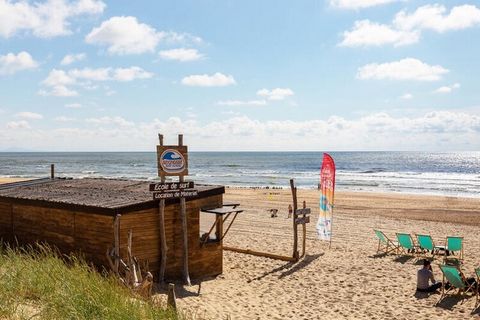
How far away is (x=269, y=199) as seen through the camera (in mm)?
32562

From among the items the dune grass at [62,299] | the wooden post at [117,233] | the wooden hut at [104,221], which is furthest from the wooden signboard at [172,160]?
the dune grass at [62,299]

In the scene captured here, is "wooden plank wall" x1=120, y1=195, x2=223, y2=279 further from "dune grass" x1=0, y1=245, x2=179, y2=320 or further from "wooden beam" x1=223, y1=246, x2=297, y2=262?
"dune grass" x1=0, y1=245, x2=179, y2=320

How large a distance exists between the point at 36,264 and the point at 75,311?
2.42 metres

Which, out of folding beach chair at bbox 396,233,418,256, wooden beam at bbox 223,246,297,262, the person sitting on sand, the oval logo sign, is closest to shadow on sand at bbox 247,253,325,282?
wooden beam at bbox 223,246,297,262

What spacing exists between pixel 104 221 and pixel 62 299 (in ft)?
13.0

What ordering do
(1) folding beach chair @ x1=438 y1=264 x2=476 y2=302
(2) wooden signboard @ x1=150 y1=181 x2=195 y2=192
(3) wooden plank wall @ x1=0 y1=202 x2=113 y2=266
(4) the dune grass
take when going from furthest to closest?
(2) wooden signboard @ x1=150 y1=181 x2=195 y2=192, (3) wooden plank wall @ x1=0 y1=202 x2=113 y2=266, (1) folding beach chair @ x1=438 y1=264 x2=476 y2=302, (4) the dune grass

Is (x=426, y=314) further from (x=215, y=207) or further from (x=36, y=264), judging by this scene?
(x=36, y=264)

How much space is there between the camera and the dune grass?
5359 mm

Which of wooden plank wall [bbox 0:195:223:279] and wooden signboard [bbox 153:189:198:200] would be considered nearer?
wooden plank wall [bbox 0:195:223:279]

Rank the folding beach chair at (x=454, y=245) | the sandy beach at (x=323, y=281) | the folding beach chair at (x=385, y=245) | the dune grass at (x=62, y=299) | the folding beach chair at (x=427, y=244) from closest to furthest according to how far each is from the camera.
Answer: the dune grass at (x=62, y=299), the sandy beach at (x=323, y=281), the folding beach chair at (x=454, y=245), the folding beach chair at (x=427, y=244), the folding beach chair at (x=385, y=245)

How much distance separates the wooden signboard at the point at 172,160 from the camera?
1044 centimetres

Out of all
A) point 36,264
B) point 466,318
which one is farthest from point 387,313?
point 36,264

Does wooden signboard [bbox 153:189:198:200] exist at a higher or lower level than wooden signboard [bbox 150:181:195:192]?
lower

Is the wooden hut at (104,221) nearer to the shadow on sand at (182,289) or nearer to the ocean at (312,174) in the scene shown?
the shadow on sand at (182,289)
